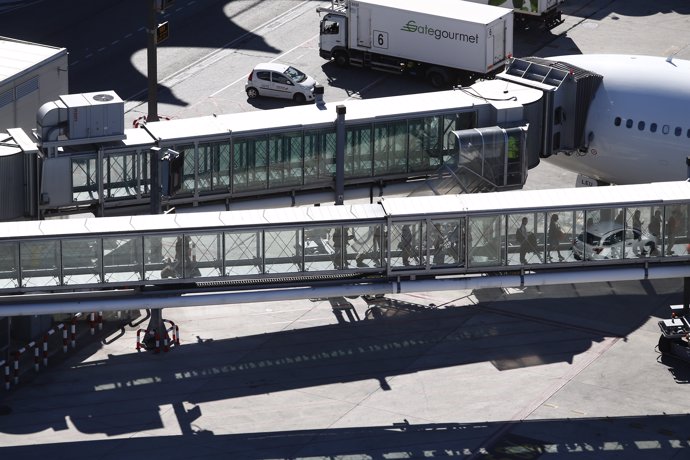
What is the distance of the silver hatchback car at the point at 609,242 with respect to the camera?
6072 cm

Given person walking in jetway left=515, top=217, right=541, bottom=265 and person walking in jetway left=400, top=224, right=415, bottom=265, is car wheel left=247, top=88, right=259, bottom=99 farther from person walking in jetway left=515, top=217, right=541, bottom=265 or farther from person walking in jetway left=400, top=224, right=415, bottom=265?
person walking in jetway left=515, top=217, right=541, bottom=265

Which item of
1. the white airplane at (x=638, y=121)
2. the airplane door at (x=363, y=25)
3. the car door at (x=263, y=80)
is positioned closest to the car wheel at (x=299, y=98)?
the car door at (x=263, y=80)

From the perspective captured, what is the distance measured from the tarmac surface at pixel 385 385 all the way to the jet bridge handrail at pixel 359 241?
147 inches

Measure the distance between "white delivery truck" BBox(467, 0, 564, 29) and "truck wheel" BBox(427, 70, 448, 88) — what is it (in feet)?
33.1

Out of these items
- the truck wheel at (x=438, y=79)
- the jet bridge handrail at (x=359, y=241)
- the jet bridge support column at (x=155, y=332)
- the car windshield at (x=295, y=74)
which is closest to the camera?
the jet bridge handrail at (x=359, y=241)

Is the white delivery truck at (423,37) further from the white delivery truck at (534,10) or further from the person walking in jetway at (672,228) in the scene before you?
the person walking in jetway at (672,228)

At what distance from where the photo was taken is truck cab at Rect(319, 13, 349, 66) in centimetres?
9300

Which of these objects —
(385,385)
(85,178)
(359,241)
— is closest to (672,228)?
(359,241)

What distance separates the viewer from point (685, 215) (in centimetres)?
6122

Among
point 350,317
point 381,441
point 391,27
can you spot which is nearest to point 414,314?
point 350,317

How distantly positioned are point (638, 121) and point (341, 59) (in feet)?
88.5

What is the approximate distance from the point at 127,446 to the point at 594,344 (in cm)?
1961

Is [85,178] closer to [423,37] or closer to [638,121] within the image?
[638,121]

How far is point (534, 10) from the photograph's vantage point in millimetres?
97562
